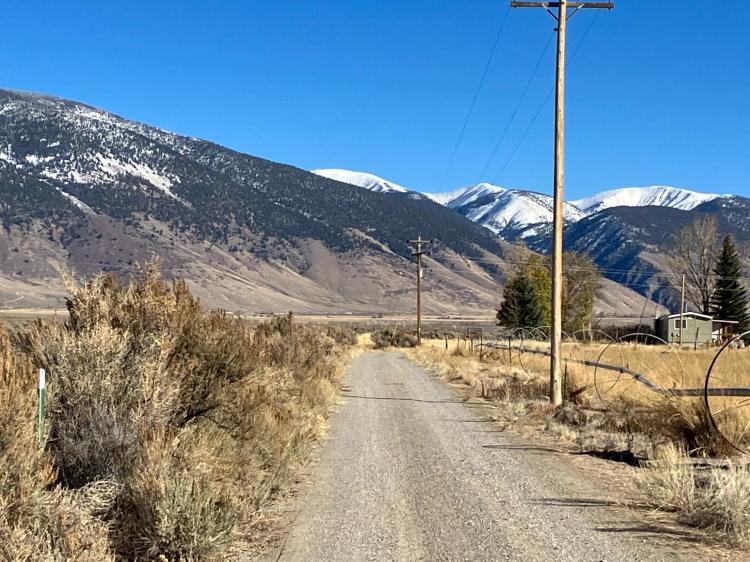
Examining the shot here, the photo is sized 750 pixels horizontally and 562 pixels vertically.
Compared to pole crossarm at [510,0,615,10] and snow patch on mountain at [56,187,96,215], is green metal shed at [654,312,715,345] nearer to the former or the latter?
pole crossarm at [510,0,615,10]

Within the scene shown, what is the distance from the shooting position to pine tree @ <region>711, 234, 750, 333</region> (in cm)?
6781

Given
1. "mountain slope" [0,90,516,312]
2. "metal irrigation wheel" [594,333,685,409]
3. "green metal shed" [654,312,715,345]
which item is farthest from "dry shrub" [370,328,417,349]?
"mountain slope" [0,90,516,312]

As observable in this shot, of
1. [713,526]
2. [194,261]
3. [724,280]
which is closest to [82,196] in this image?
[194,261]

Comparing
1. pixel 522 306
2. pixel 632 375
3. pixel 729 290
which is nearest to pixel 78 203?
pixel 522 306

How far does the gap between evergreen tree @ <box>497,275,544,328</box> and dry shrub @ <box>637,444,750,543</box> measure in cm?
6129

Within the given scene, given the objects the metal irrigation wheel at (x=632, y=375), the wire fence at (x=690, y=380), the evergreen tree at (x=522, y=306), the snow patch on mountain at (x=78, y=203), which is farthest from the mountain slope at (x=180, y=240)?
the metal irrigation wheel at (x=632, y=375)

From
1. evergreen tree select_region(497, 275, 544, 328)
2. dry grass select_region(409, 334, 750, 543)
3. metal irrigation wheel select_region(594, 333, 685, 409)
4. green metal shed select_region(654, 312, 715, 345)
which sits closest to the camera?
dry grass select_region(409, 334, 750, 543)

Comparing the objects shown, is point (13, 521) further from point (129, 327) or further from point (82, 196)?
point (82, 196)

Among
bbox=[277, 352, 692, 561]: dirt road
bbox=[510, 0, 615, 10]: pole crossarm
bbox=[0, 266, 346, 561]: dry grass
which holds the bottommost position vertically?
bbox=[277, 352, 692, 561]: dirt road

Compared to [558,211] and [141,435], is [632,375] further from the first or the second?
[141,435]

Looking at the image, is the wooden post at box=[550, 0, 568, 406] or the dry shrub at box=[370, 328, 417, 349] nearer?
the wooden post at box=[550, 0, 568, 406]

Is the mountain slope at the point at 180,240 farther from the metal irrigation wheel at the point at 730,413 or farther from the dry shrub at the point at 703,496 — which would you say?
the dry shrub at the point at 703,496

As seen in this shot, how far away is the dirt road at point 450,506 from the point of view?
7184mm

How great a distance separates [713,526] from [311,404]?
10.4m
